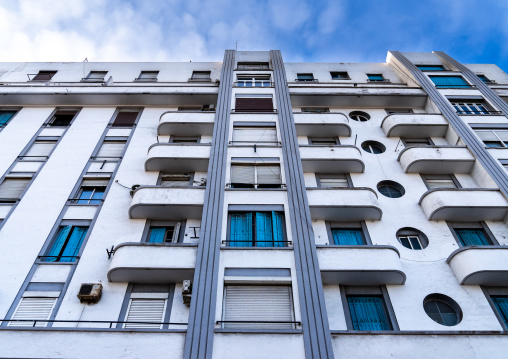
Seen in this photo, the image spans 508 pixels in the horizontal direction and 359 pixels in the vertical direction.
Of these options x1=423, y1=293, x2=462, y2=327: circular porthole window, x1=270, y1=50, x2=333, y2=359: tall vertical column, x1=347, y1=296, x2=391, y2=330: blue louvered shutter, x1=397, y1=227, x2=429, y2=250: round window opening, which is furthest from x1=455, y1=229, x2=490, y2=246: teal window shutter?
x1=270, y1=50, x2=333, y2=359: tall vertical column

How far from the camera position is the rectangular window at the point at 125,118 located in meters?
20.3

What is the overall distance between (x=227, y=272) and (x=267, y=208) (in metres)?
3.11

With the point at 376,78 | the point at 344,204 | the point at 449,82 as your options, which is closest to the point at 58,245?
the point at 344,204

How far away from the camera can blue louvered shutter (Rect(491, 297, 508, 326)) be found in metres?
11.8

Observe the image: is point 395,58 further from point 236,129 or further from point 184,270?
point 184,270

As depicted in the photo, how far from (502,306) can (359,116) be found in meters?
11.9

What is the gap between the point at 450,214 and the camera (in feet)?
47.4

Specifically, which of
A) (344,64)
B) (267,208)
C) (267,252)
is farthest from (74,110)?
(344,64)

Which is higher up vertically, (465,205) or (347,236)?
(465,205)

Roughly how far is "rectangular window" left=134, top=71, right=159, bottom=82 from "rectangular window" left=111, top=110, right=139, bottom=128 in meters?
3.52

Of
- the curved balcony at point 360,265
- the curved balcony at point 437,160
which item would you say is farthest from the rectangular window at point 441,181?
the curved balcony at point 360,265

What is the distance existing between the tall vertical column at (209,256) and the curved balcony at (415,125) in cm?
822

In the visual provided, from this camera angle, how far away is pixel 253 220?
1355cm

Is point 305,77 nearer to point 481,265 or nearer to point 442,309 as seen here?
point 481,265
